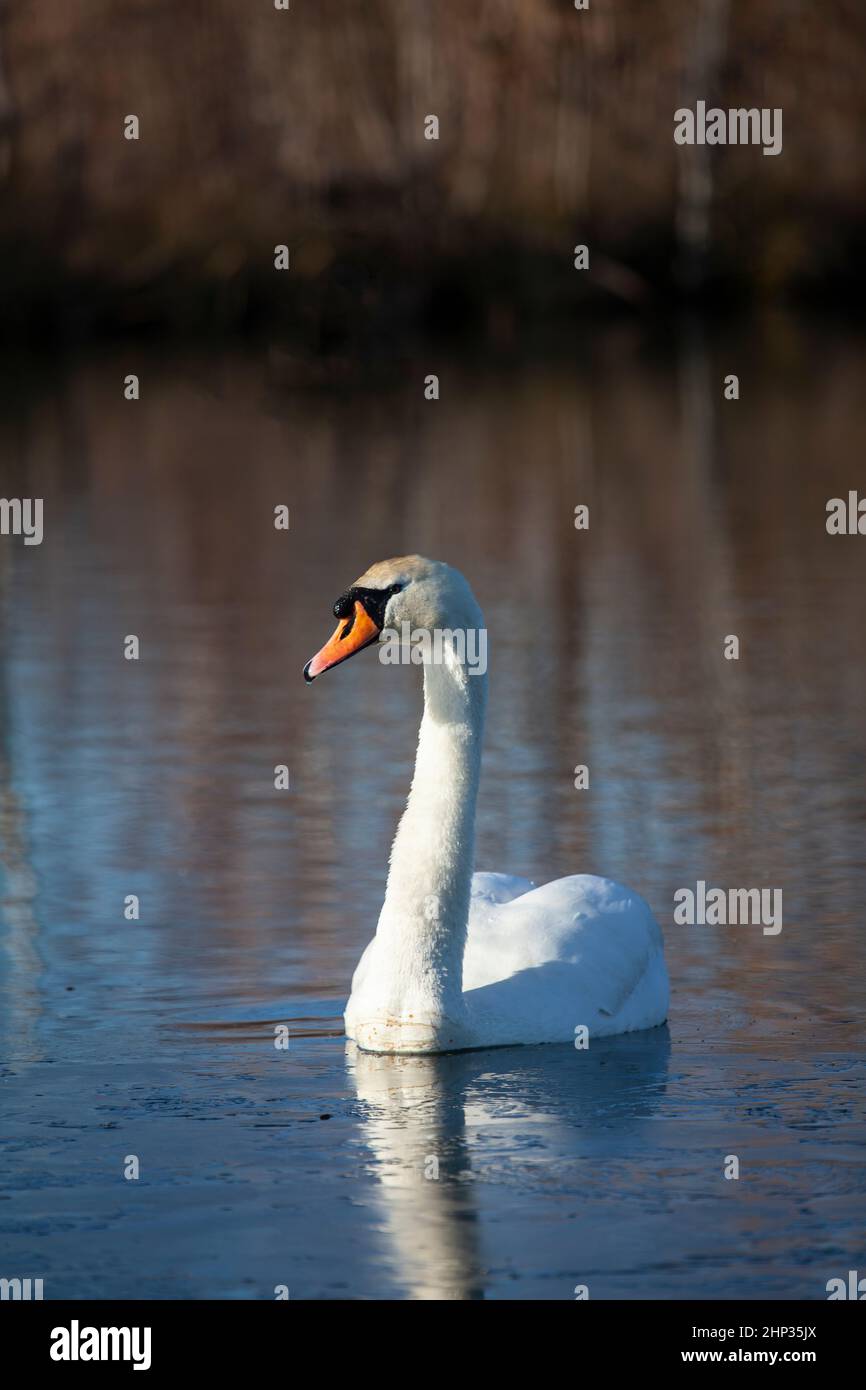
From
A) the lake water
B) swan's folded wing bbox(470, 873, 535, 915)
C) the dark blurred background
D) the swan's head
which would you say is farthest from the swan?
the dark blurred background

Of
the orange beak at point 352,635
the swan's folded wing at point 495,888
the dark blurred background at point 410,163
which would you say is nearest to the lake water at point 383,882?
the swan's folded wing at point 495,888

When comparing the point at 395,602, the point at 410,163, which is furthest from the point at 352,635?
the point at 410,163

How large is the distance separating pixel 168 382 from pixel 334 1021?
3027 centimetres

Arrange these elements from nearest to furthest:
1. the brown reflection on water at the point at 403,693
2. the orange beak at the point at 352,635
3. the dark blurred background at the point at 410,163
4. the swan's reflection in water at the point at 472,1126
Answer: the swan's reflection in water at the point at 472,1126 < the orange beak at the point at 352,635 < the brown reflection on water at the point at 403,693 < the dark blurred background at the point at 410,163

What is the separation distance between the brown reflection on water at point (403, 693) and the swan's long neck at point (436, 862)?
2.25 ft

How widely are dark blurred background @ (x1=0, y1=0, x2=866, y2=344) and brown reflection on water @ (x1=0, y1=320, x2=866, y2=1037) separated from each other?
1619 cm

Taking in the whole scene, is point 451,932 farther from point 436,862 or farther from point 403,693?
point 403,693

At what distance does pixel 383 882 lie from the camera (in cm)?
1009

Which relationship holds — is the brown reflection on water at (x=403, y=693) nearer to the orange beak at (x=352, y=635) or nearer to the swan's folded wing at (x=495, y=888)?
the swan's folded wing at (x=495, y=888)

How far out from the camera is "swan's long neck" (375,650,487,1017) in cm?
798

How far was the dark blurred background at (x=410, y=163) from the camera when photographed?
4634 centimetres

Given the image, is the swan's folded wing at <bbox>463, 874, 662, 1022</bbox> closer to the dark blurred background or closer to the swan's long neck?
the swan's long neck

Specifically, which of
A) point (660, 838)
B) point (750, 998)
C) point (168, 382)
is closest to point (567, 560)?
point (660, 838)

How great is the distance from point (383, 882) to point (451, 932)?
6.83ft
